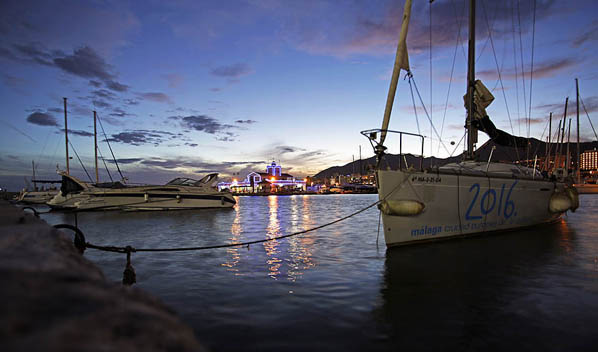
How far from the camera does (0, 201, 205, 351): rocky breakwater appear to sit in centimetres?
100

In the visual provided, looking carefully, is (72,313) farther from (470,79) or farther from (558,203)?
(558,203)

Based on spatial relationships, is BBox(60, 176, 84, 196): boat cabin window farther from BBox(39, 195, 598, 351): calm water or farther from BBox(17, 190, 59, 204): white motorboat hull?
BBox(17, 190, 59, 204): white motorboat hull

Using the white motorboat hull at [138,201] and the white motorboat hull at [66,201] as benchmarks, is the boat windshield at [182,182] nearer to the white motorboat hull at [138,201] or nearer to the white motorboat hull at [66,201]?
the white motorboat hull at [138,201]

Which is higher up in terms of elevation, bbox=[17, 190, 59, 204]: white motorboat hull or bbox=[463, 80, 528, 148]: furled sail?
bbox=[463, 80, 528, 148]: furled sail

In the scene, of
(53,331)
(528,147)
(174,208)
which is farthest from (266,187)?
(53,331)

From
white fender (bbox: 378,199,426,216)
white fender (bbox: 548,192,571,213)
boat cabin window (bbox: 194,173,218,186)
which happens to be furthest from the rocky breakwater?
boat cabin window (bbox: 194,173,218,186)

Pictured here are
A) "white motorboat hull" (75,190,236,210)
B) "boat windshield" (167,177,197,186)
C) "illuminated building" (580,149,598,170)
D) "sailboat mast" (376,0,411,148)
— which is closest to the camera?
"sailboat mast" (376,0,411,148)

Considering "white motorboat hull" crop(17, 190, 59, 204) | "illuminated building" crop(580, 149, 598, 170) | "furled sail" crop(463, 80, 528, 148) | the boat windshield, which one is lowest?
"white motorboat hull" crop(17, 190, 59, 204)

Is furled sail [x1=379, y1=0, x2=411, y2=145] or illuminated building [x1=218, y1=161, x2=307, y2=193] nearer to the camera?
furled sail [x1=379, y1=0, x2=411, y2=145]

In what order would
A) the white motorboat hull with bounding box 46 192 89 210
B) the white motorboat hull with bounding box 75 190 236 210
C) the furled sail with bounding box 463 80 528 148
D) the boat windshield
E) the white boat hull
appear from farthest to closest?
1. the boat windshield
2. the white motorboat hull with bounding box 46 192 89 210
3. the white motorboat hull with bounding box 75 190 236 210
4. the furled sail with bounding box 463 80 528 148
5. the white boat hull

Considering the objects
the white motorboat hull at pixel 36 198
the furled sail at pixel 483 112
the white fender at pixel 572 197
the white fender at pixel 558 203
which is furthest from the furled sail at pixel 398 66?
the white motorboat hull at pixel 36 198

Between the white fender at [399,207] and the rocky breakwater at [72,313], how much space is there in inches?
301

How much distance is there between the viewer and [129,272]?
463 centimetres

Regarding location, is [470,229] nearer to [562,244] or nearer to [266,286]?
[562,244]
